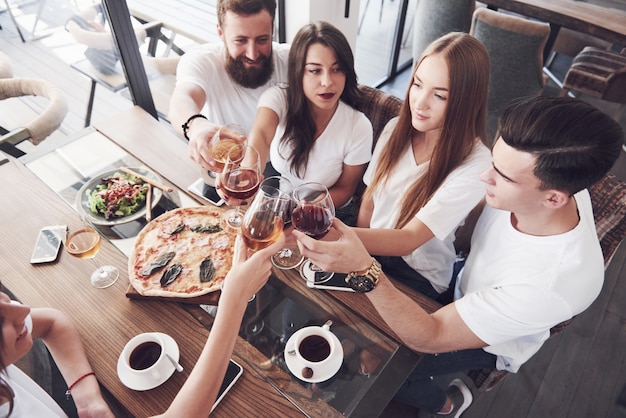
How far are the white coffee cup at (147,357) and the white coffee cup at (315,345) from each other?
373 mm

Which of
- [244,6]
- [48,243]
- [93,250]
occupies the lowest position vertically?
[48,243]

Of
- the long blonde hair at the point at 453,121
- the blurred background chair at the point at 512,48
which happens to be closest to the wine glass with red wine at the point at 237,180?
the long blonde hair at the point at 453,121

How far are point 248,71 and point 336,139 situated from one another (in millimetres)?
589

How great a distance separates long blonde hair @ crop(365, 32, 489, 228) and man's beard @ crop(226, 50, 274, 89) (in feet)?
2.59

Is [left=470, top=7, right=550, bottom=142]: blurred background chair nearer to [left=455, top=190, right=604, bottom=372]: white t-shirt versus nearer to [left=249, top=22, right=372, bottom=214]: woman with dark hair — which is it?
[left=249, top=22, right=372, bottom=214]: woman with dark hair

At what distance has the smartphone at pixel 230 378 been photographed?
43.4 inches

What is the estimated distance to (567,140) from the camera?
1.09 meters

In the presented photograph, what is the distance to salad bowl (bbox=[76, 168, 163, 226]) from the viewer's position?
151cm

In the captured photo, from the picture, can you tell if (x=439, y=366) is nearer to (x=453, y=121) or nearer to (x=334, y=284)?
(x=334, y=284)

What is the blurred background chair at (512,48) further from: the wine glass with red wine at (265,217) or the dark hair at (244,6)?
the wine glass with red wine at (265,217)

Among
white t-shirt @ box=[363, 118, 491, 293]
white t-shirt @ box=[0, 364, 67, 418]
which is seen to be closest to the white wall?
white t-shirt @ box=[363, 118, 491, 293]

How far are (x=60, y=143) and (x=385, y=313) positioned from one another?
1.70 m

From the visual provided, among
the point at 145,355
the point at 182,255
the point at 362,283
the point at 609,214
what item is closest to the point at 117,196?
the point at 182,255

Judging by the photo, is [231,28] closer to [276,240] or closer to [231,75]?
[231,75]
